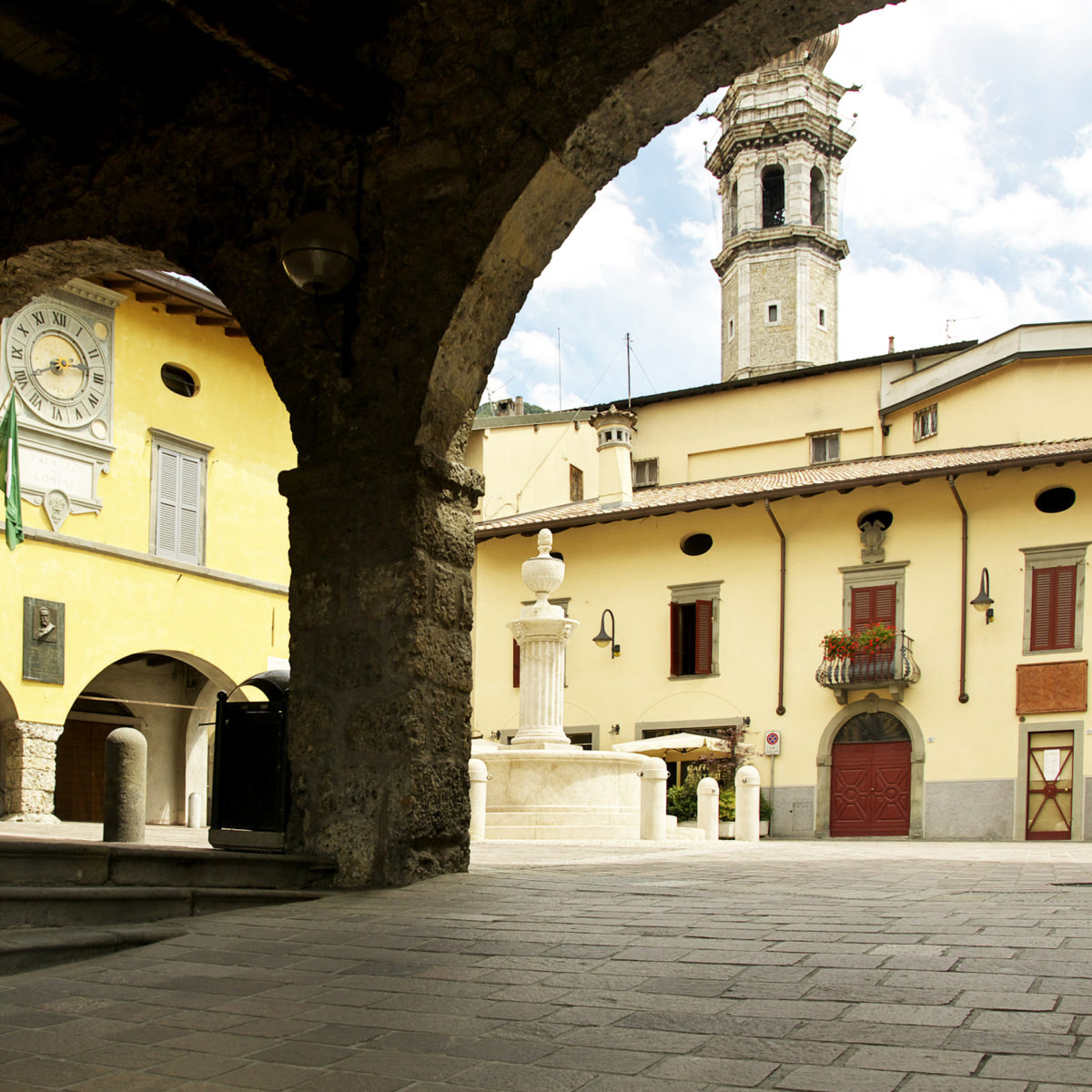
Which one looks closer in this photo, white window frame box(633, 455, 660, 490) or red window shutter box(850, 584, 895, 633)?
red window shutter box(850, 584, 895, 633)

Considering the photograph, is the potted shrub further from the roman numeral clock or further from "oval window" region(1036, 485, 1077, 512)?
the roman numeral clock

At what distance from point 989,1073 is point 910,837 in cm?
2159

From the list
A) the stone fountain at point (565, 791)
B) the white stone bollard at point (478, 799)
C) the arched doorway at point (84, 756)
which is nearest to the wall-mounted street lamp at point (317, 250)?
the white stone bollard at point (478, 799)

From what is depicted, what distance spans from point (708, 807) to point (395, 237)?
41.7 ft

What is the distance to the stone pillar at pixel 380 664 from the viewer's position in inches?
211

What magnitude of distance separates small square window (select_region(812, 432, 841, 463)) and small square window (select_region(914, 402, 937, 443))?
2.03 meters

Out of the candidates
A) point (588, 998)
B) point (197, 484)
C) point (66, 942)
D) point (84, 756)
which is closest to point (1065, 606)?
point (197, 484)

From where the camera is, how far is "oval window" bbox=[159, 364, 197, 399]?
19.3 meters

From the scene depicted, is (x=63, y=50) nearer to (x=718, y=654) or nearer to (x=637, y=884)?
(x=637, y=884)

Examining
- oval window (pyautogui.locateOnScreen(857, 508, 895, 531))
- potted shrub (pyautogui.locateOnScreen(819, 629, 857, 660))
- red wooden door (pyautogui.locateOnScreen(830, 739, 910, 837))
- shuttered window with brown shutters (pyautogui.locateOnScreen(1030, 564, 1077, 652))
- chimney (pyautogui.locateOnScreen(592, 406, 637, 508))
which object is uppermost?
chimney (pyautogui.locateOnScreen(592, 406, 637, 508))

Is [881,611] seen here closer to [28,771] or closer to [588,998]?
[28,771]

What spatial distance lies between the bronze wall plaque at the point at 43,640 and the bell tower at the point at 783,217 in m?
38.5

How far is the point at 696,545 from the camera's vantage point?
26281 mm

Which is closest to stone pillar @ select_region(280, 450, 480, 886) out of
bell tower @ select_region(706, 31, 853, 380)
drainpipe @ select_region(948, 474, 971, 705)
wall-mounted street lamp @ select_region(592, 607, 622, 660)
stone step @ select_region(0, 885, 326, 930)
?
stone step @ select_region(0, 885, 326, 930)
